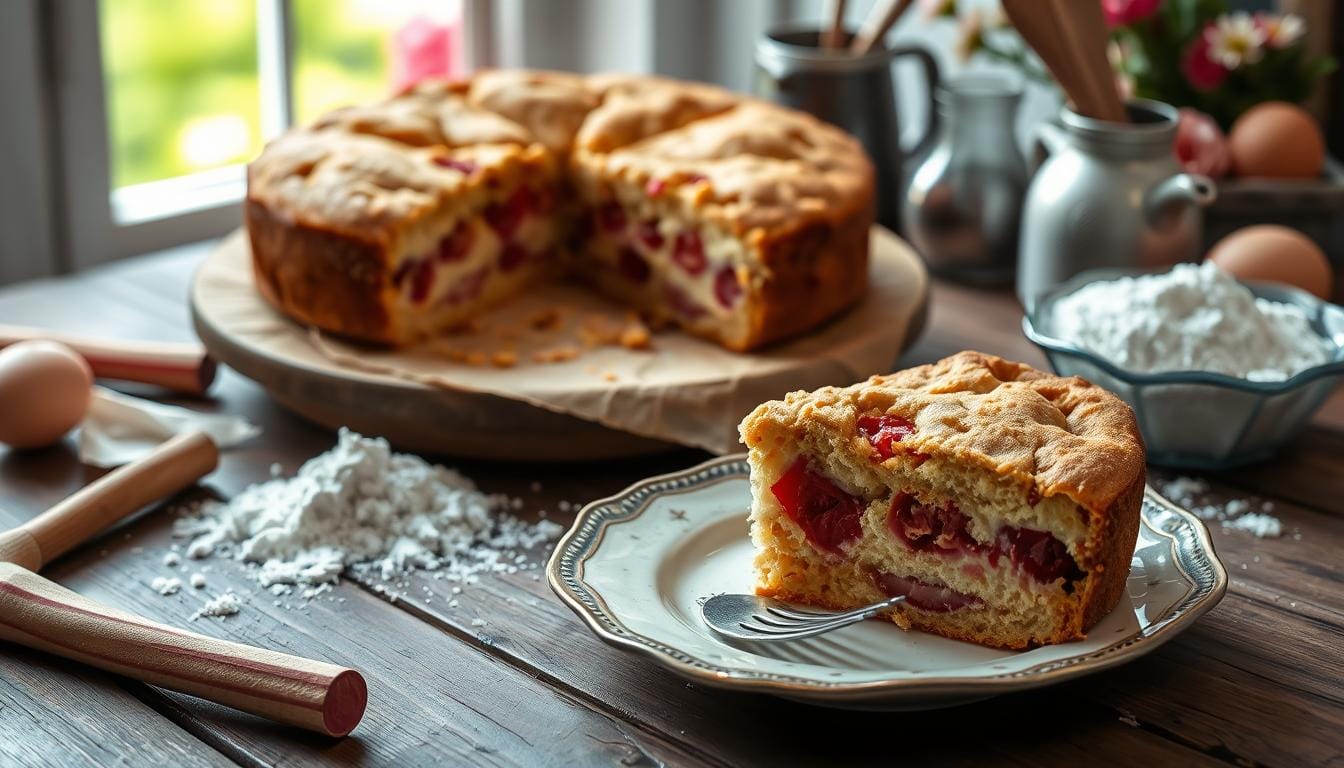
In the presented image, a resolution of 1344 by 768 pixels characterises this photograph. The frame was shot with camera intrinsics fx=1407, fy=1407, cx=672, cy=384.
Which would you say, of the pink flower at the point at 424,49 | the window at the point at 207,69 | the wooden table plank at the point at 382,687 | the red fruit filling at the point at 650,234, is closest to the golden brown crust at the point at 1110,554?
the wooden table plank at the point at 382,687

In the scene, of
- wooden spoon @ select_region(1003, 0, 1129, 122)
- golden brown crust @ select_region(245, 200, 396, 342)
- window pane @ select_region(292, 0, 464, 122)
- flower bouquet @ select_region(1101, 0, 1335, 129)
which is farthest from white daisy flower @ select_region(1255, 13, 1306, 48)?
window pane @ select_region(292, 0, 464, 122)

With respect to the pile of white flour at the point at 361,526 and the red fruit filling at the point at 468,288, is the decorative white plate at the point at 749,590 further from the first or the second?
the red fruit filling at the point at 468,288

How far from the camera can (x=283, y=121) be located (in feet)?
11.9

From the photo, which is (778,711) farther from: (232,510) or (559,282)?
(559,282)

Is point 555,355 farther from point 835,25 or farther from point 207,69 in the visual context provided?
point 207,69

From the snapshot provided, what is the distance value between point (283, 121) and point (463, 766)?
2487 mm

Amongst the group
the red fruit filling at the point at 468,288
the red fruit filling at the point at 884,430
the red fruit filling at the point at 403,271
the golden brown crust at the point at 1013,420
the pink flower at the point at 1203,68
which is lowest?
the red fruit filling at the point at 468,288

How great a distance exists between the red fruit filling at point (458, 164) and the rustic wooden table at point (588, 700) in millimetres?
941

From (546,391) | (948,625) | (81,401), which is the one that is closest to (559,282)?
(546,391)

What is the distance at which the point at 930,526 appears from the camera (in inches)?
67.8

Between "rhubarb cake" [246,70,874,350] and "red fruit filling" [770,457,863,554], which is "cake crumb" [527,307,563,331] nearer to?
"rhubarb cake" [246,70,874,350]

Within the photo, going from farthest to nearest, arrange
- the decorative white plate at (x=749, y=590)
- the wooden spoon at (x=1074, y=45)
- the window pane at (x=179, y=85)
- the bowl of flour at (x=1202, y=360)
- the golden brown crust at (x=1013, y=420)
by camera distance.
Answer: the window pane at (x=179, y=85), the wooden spoon at (x=1074, y=45), the bowl of flour at (x=1202, y=360), the golden brown crust at (x=1013, y=420), the decorative white plate at (x=749, y=590)

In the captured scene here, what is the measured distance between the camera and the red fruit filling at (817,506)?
5.86ft

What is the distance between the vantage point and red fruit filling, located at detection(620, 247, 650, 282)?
2.86 metres
